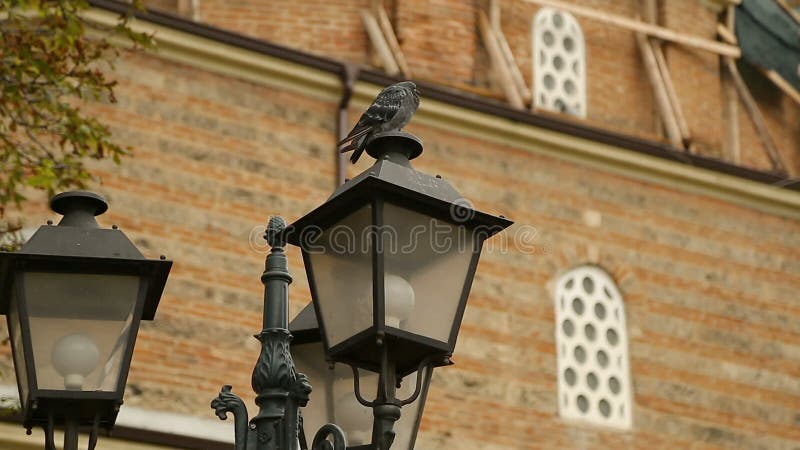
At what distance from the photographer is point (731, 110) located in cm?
1711

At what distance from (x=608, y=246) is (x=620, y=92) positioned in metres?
2.20

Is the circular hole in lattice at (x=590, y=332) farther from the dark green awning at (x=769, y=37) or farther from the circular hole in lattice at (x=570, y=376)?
the dark green awning at (x=769, y=37)

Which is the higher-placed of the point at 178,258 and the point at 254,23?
the point at 254,23

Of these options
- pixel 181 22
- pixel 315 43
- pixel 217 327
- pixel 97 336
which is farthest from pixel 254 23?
pixel 97 336

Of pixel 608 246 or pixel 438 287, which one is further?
pixel 608 246

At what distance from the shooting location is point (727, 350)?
50.8 feet

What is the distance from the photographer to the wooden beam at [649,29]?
16.3m

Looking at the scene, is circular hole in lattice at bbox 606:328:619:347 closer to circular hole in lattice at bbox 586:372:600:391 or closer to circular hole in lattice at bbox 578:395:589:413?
circular hole in lattice at bbox 586:372:600:391

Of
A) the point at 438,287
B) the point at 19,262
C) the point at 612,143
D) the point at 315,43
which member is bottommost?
the point at 438,287

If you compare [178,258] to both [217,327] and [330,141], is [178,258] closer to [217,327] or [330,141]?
[217,327]

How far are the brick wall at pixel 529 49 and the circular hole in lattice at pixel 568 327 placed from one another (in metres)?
2.44

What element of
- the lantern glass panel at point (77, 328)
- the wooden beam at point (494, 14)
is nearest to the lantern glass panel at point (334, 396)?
the lantern glass panel at point (77, 328)

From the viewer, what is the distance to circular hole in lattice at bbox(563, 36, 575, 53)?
16688 millimetres

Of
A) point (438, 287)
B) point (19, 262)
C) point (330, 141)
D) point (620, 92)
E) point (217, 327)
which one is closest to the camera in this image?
point (438, 287)
